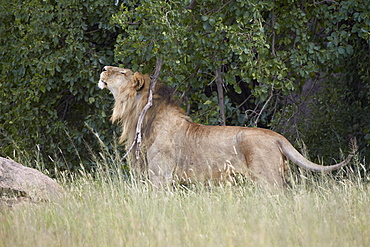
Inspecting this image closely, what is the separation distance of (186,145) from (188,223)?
2.07 m

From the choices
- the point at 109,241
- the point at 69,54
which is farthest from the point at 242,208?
the point at 69,54

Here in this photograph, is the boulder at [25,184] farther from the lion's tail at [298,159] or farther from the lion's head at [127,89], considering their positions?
the lion's tail at [298,159]

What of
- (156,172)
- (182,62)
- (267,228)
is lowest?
(156,172)

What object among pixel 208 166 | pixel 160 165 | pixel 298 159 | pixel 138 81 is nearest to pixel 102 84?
pixel 138 81

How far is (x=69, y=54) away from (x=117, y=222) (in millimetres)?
4810

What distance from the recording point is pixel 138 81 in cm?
651

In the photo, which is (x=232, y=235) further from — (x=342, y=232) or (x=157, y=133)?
(x=157, y=133)

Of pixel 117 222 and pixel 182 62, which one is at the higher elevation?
pixel 182 62

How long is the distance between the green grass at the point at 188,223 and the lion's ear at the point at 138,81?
1741 millimetres

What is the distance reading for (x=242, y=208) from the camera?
4.62m

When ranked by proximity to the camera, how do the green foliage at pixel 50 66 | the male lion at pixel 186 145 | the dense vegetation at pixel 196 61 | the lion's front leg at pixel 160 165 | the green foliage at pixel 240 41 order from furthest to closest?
the green foliage at pixel 50 66 → the dense vegetation at pixel 196 61 → the green foliage at pixel 240 41 → the lion's front leg at pixel 160 165 → the male lion at pixel 186 145

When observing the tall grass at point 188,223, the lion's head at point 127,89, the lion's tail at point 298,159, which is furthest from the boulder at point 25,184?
the lion's tail at point 298,159

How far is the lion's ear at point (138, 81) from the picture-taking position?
6473 mm

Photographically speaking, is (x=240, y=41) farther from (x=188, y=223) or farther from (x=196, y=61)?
(x=188, y=223)
